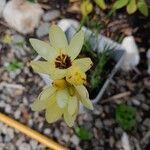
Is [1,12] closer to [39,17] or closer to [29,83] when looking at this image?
[39,17]

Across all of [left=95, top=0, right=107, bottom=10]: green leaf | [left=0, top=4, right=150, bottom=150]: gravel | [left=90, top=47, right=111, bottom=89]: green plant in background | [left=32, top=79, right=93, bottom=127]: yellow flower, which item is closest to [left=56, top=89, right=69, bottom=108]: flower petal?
[left=32, top=79, right=93, bottom=127]: yellow flower

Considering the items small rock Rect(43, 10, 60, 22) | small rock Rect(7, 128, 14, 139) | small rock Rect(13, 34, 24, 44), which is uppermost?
small rock Rect(43, 10, 60, 22)

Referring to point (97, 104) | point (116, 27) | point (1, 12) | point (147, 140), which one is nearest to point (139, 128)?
point (147, 140)

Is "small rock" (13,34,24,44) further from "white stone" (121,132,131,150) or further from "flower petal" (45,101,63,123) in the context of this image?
"flower petal" (45,101,63,123)

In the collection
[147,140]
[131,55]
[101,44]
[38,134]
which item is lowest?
[147,140]

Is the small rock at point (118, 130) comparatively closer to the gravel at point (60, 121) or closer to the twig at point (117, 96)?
the gravel at point (60, 121)

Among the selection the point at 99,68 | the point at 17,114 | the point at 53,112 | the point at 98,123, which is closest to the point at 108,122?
the point at 98,123
